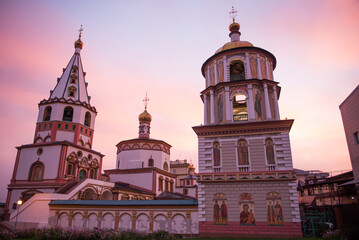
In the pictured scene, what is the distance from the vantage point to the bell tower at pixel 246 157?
15383 mm

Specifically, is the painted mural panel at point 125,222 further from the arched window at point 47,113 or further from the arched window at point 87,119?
the arched window at point 47,113

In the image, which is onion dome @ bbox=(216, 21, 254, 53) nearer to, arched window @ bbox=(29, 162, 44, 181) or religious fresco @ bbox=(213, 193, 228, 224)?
religious fresco @ bbox=(213, 193, 228, 224)

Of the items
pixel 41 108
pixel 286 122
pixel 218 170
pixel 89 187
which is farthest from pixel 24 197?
pixel 286 122

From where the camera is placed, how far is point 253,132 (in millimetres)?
17141

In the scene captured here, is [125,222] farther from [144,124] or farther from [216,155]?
[144,124]

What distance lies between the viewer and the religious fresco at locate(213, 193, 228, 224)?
1579cm

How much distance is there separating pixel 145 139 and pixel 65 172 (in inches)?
512

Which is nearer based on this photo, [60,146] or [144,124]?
[60,146]

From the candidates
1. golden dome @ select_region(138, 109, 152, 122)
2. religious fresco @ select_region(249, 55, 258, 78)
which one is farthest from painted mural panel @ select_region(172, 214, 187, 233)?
golden dome @ select_region(138, 109, 152, 122)

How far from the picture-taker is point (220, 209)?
630 inches

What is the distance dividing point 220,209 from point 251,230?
2.18 meters

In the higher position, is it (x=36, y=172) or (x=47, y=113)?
(x=47, y=113)

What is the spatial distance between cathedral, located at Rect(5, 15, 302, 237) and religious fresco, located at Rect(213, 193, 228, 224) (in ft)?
0.20

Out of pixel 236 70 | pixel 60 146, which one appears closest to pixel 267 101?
pixel 236 70
